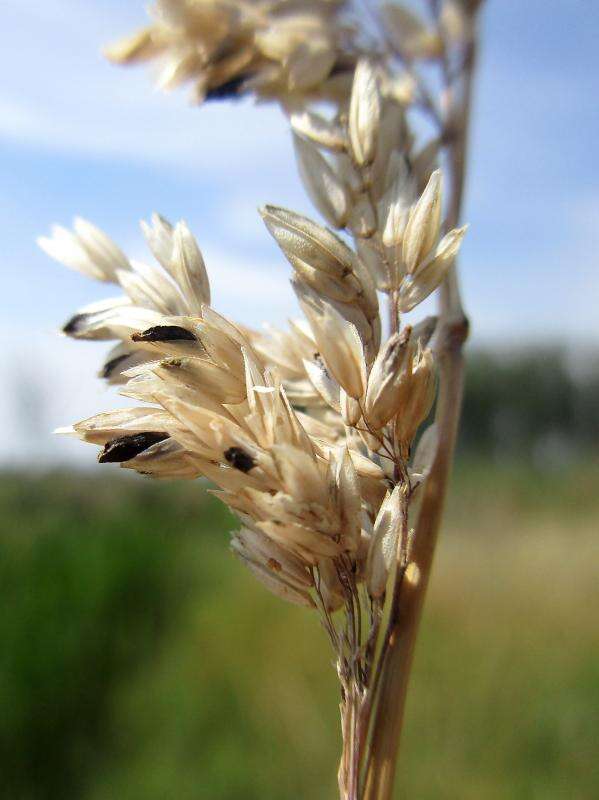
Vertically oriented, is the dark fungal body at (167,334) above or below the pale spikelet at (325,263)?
below

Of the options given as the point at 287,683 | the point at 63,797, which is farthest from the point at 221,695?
the point at 63,797

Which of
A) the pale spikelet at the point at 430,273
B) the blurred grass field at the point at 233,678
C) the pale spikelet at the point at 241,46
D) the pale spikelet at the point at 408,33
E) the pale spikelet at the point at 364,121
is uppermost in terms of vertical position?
the pale spikelet at the point at 408,33

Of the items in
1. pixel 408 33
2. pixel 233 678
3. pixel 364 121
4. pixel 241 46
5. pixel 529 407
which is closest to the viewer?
pixel 364 121

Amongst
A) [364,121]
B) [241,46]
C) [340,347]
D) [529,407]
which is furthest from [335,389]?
[529,407]

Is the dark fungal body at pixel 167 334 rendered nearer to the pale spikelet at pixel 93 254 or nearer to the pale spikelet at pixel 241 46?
the pale spikelet at pixel 93 254

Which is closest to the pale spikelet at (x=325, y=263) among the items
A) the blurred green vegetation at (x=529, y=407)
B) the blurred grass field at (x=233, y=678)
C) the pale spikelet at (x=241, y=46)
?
the pale spikelet at (x=241, y=46)

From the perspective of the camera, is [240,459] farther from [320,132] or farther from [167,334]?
[320,132]

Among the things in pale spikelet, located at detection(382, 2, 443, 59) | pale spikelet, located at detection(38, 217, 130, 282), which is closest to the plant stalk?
pale spikelet, located at detection(38, 217, 130, 282)

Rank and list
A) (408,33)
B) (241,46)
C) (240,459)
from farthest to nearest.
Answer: (408,33), (241,46), (240,459)

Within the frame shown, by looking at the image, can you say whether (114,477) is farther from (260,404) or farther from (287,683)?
(260,404)
